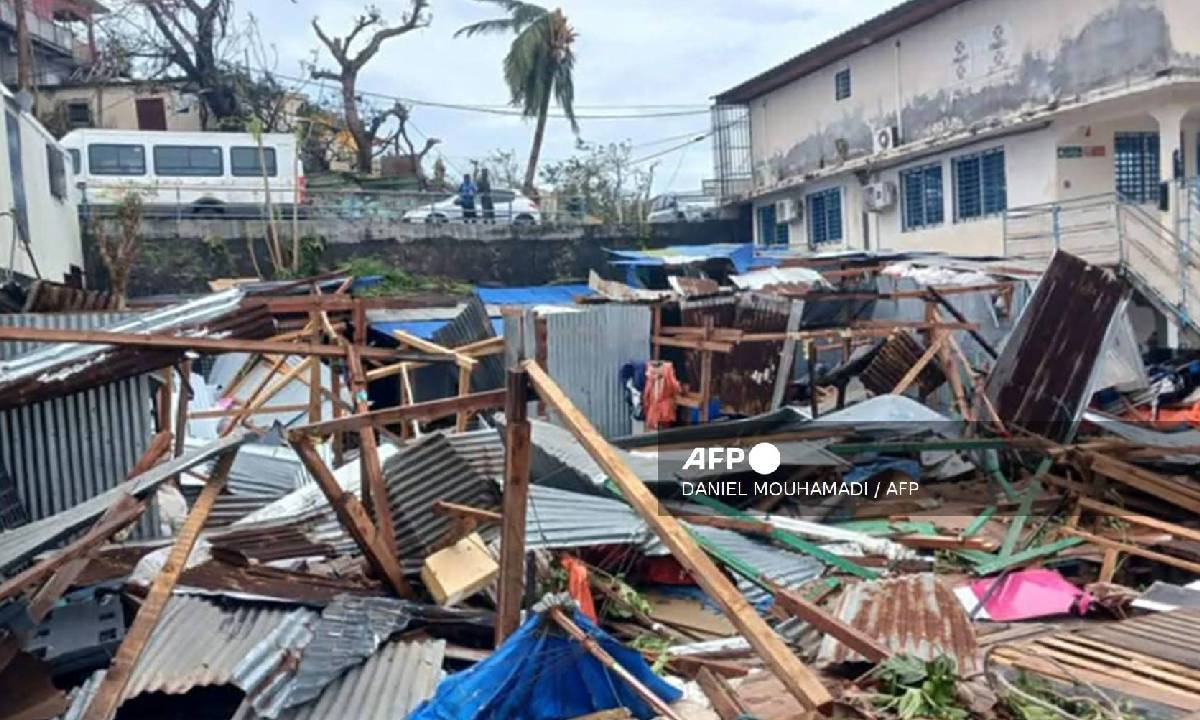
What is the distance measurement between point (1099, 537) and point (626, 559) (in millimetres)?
3394

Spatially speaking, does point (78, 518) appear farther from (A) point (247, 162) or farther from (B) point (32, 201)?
(A) point (247, 162)

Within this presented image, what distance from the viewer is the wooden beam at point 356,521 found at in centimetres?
488

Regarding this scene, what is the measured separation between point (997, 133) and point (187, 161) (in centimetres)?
1684

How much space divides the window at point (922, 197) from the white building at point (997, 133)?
3 centimetres

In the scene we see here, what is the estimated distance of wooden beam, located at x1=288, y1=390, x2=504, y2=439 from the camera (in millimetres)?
4649

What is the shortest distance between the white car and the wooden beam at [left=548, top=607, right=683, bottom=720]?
1895cm

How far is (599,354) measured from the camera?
40.3ft

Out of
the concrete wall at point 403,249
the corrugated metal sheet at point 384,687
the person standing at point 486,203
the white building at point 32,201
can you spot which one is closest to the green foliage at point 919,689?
the corrugated metal sheet at point 384,687

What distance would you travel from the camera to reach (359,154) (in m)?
29.5

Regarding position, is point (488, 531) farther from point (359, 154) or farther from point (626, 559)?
point (359, 154)

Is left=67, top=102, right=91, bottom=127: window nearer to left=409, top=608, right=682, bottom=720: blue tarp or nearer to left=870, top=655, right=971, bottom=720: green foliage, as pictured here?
left=409, top=608, right=682, bottom=720: blue tarp

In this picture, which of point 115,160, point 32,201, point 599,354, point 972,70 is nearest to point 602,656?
point 599,354

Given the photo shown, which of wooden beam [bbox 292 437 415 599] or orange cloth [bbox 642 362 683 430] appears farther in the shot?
orange cloth [bbox 642 362 683 430]

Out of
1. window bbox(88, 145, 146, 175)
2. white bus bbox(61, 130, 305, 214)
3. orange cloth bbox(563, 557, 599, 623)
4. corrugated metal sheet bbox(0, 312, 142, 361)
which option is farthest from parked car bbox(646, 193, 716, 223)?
orange cloth bbox(563, 557, 599, 623)
